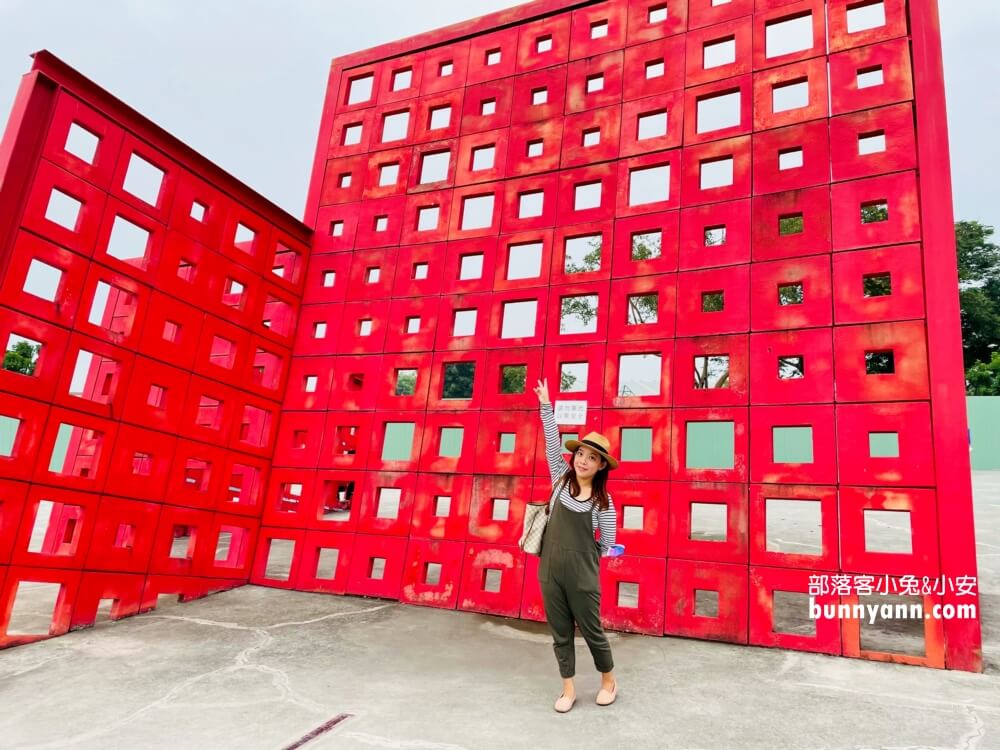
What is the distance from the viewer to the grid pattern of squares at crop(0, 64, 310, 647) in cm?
621

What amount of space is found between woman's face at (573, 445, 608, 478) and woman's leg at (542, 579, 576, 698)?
761mm

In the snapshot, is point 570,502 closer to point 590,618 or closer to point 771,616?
point 590,618

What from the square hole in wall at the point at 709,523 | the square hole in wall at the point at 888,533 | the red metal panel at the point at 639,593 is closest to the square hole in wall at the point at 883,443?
the square hole in wall at the point at 888,533

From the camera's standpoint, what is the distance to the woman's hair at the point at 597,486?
4.40m

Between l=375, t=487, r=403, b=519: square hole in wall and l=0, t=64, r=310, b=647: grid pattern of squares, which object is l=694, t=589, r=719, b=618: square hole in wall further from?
l=375, t=487, r=403, b=519: square hole in wall

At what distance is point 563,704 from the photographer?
4.23 m

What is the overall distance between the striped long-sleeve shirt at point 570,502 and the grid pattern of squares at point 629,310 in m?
2.39

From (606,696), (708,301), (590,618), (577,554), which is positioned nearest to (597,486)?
(577,554)

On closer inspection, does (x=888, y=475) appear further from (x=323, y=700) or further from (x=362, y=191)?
(x=362, y=191)

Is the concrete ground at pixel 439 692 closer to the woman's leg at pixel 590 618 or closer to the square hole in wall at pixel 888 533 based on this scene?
the woman's leg at pixel 590 618

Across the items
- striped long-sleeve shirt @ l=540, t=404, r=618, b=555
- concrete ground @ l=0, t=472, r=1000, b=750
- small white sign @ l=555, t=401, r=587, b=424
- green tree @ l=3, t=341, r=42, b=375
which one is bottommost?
concrete ground @ l=0, t=472, r=1000, b=750

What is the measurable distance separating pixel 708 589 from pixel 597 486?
2607 millimetres

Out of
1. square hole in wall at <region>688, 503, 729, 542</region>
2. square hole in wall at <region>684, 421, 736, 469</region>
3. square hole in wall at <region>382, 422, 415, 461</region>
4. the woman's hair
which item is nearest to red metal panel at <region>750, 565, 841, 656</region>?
the woman's hair

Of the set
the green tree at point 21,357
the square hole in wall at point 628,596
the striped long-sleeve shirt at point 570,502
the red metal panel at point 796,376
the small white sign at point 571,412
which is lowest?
the square hole in wall at point 628,596
